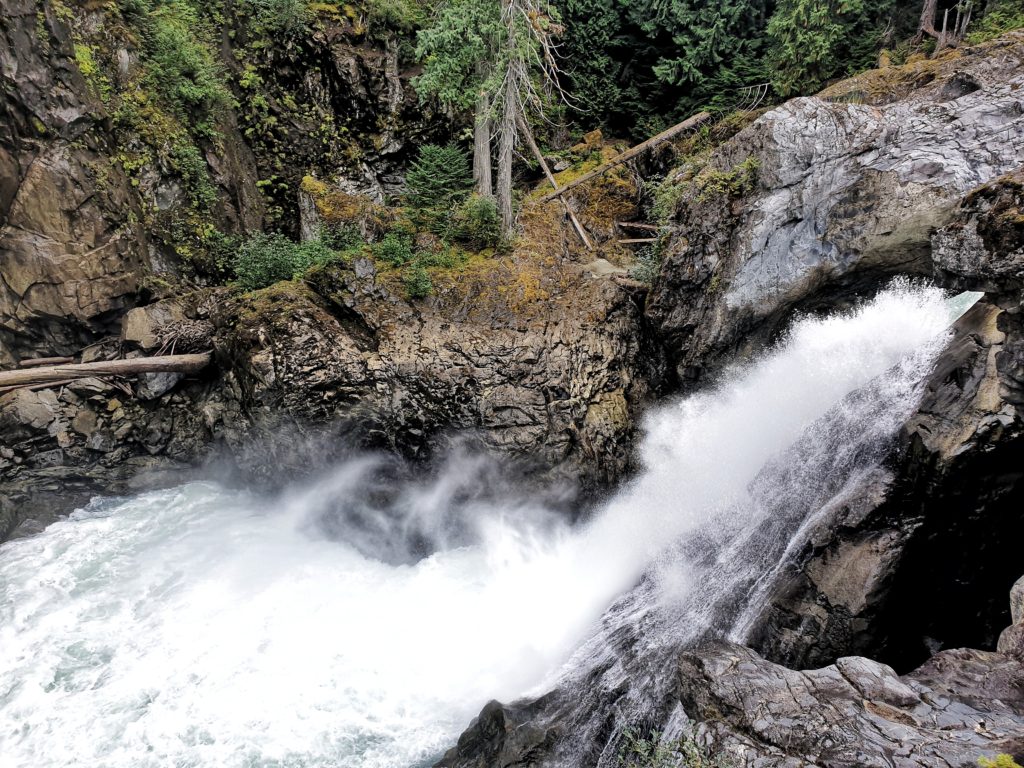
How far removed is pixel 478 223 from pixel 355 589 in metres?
8.84

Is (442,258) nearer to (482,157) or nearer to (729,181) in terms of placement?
(482,157)

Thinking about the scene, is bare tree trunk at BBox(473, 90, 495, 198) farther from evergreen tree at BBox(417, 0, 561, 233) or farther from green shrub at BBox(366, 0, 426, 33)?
green shrub at BBox(366, 0, 426, 33)

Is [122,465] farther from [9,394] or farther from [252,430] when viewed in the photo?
[252,430]

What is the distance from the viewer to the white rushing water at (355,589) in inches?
311

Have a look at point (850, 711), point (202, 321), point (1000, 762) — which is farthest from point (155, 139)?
point (1000, 762)

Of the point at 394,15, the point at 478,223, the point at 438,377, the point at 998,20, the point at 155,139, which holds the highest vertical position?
the point at 394,15

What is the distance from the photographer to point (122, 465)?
1238cm

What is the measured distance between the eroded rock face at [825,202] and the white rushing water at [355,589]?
0.89m

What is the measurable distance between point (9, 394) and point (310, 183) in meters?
8.49

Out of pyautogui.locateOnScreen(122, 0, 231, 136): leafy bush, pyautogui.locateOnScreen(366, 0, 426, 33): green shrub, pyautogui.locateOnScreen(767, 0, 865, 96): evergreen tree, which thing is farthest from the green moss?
pyautogui.locateOnScreen(122, 0, 231, 136): leafy bush

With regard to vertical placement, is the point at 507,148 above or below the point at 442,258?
above

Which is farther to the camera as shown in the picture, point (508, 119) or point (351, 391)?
point (508, 119)

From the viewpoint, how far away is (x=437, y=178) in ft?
45.6

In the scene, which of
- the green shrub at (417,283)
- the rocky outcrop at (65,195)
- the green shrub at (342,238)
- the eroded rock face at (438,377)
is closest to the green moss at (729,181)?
the eroded rock face at (438,377)
